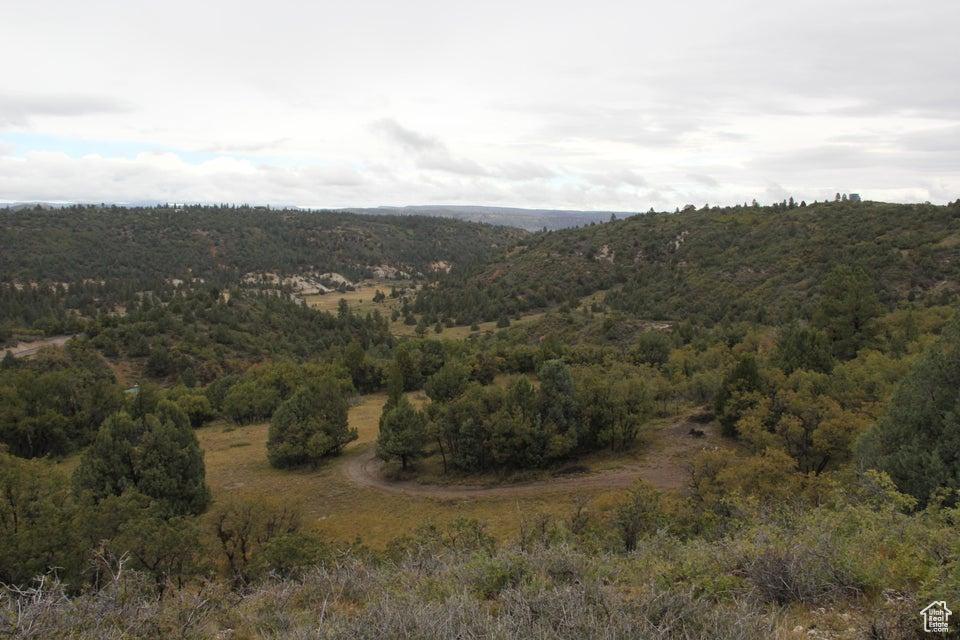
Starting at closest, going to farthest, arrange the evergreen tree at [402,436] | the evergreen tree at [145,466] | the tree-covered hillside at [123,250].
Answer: the evergreen tree at [145,466] → the evergreen tree at [402,436] → the tree-covered hillside at [123,250]

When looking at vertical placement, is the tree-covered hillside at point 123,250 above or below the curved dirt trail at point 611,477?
above

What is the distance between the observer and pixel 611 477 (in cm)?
3088

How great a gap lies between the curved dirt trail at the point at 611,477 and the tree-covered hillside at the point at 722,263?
37357 millimetres

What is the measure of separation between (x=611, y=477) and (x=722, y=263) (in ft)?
261

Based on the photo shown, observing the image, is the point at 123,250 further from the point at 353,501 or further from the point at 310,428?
the point at 353,501

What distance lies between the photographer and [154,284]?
138125mm

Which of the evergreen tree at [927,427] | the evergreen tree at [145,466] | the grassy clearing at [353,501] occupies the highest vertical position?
the evergreen tree at [927,427]

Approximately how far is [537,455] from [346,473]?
13.6 m

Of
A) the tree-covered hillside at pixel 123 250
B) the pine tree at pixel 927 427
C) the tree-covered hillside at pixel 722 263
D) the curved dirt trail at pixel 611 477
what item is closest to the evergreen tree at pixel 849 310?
the curved dirt trail at pixel 611 477

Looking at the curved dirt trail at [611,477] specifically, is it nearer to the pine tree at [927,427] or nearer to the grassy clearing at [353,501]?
the grassy clearing at [353,501]

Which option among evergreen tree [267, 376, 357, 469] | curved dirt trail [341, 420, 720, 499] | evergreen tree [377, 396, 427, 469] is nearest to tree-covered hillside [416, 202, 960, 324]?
curved dirt trail [341, 420, 720, 499]

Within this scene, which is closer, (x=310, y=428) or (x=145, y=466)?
(x=145, y=466)

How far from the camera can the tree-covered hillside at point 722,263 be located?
238 ft

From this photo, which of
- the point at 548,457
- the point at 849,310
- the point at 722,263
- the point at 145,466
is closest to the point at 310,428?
the point at 145,466
